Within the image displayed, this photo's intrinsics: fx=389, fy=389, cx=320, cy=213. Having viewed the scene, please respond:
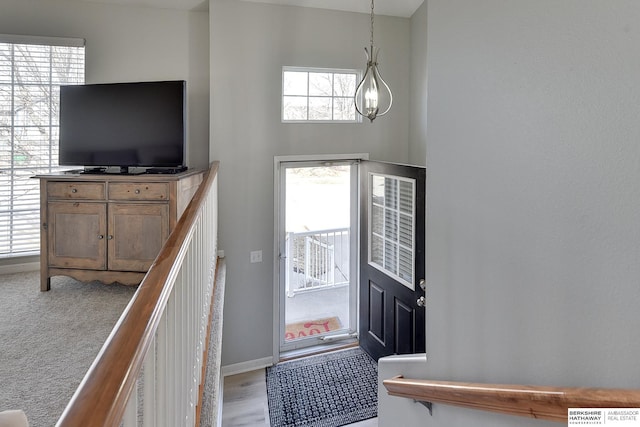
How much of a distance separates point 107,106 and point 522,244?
3240mm

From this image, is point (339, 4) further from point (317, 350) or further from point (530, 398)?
point (530, 398)

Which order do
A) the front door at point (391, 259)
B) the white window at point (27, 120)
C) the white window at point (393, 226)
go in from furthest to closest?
the white window at point (393, 226), the front door at point (391, 259), the white window at point (27, 120)

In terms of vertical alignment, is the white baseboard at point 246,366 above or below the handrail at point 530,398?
below

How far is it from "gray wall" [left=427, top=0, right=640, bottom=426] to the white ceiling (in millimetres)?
3129

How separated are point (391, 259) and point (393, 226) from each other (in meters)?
0.35

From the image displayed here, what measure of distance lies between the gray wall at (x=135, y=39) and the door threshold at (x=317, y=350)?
7.47 feet

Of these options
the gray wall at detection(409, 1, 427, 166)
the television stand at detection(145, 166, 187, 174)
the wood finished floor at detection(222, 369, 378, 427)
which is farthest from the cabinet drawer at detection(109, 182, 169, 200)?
the gray wall at detection(409, 1, 427, 166)

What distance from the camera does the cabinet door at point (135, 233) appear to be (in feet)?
9.36

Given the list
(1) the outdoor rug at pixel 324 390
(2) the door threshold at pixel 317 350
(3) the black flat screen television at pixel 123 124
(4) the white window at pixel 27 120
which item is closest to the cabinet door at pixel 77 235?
(3) the black flat screen television at pixel 123 124

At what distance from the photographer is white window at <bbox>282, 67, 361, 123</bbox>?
4.18 meters

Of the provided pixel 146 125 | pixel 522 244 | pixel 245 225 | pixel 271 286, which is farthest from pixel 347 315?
pixel 522 244

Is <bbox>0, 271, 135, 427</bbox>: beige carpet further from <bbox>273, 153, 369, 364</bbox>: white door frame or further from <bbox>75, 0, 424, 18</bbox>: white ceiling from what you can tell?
<bbox>75, 0, 424, 18</bbox>: white ceiling

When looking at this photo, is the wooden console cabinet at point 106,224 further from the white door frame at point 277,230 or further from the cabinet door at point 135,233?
the white door frame at point 277,230

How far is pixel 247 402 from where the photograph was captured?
3672mm
